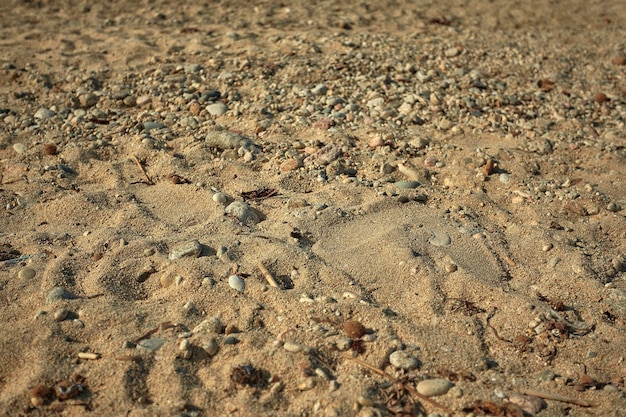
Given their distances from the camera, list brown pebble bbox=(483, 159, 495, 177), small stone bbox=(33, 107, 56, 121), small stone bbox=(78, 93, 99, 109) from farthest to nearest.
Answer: small stone bbox=(78, 93, 99, 109)
small stone bbox=(33, 107, 56, 121)
brown pebble bbox=(483, 159, 495, 177)

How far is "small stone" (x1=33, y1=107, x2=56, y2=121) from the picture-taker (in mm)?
4473

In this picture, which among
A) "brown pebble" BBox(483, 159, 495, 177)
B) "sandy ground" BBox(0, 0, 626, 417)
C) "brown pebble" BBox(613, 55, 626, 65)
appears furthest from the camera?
"brown pebble" BBox(613, 55, 626, 65)

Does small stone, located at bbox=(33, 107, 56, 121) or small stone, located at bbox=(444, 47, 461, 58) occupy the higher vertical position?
small stone, located at bbox=(444, 47, 461, 58)

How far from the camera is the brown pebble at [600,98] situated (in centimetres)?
505

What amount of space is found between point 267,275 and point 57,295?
0.91 meters

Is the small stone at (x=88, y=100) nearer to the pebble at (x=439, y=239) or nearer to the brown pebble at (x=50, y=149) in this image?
the brown pebble at (x=50, y=149)

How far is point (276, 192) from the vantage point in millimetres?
3658

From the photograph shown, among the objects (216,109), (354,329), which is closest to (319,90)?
(216,109)

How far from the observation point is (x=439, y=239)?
329 centimetres

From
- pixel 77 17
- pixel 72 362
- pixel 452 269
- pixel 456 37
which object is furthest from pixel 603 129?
pixel 77 17

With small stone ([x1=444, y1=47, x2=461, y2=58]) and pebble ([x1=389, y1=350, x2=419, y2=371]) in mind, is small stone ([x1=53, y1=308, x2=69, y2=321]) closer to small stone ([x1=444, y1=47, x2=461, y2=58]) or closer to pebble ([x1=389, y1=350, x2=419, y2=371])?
pebble ([x1=389, y1=350, x2=419, y2=371])

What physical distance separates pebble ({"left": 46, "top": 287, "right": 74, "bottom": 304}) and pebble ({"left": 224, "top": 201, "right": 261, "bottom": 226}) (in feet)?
3.07

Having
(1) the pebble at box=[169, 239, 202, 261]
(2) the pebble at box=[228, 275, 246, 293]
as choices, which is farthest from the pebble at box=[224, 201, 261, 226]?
(2) the pebble at box=[228, 275, 246, 293]

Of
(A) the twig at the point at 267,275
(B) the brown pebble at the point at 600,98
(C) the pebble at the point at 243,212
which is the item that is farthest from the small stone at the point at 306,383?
(B) the brown pebble at the point at 600,98
